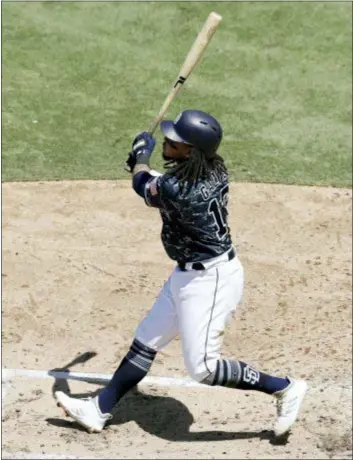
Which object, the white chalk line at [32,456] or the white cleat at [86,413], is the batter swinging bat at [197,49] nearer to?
the white cleat at [86,413]

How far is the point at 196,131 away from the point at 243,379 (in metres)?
1.53

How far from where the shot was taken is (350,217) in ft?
30.2

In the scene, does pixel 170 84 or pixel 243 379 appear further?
pixel 170 84

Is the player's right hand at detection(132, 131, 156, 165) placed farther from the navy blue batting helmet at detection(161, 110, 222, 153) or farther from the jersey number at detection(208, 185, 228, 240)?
the jersey number at detection(208, 185, 228, 240)

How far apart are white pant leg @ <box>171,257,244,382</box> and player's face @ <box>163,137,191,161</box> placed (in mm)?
677

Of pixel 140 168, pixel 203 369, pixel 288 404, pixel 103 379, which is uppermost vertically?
pixel 140 168

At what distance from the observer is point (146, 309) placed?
25.1 feet

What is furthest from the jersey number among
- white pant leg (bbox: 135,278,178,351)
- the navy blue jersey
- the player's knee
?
the player's knee

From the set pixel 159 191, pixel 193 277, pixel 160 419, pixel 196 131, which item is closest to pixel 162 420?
pixel 160 419

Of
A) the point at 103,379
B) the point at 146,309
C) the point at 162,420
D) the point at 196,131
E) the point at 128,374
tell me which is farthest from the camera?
the point at 146,309

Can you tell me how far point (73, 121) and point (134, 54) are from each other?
1824mm

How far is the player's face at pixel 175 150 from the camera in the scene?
572cm

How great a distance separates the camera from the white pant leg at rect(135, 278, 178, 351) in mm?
6023

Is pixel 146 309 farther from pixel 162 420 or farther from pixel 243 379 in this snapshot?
pixel 243 379
